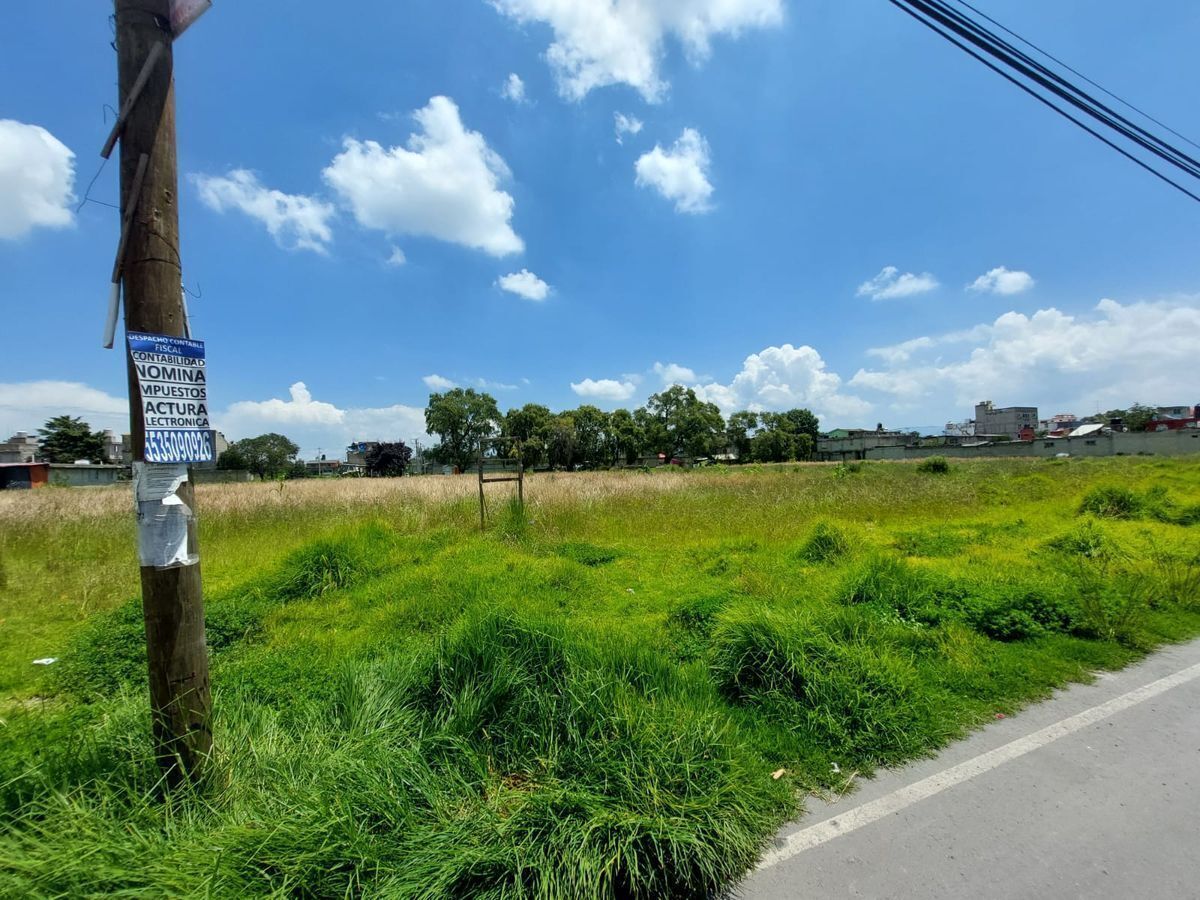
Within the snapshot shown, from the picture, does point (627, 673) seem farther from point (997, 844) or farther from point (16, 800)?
point (16, 800)

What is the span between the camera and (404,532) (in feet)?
32.4

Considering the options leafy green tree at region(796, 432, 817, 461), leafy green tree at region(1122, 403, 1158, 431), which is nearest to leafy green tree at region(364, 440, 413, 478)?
Result: leafy green tree at region(796, 432, 817, 461)

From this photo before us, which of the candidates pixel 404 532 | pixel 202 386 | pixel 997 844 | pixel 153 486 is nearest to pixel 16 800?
pixel 153 486

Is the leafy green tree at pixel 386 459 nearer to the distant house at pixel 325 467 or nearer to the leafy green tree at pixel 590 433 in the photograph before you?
the leafy green tree at pixel 590 433

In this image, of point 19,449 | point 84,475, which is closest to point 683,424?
point 84,475

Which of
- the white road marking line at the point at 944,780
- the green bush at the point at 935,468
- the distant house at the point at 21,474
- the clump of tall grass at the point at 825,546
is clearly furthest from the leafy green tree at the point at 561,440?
the white road marking line at the point at 944,780

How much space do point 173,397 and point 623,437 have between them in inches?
2273

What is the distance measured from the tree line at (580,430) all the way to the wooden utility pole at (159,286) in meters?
52.8

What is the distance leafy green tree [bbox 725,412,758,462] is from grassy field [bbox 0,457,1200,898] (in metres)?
64.8

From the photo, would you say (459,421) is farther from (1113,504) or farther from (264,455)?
(1113,504)

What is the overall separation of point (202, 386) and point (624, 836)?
2.70 m

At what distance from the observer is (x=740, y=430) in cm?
7181

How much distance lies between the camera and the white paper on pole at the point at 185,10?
6.84 feet

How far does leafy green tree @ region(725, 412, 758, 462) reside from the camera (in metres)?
71.6
